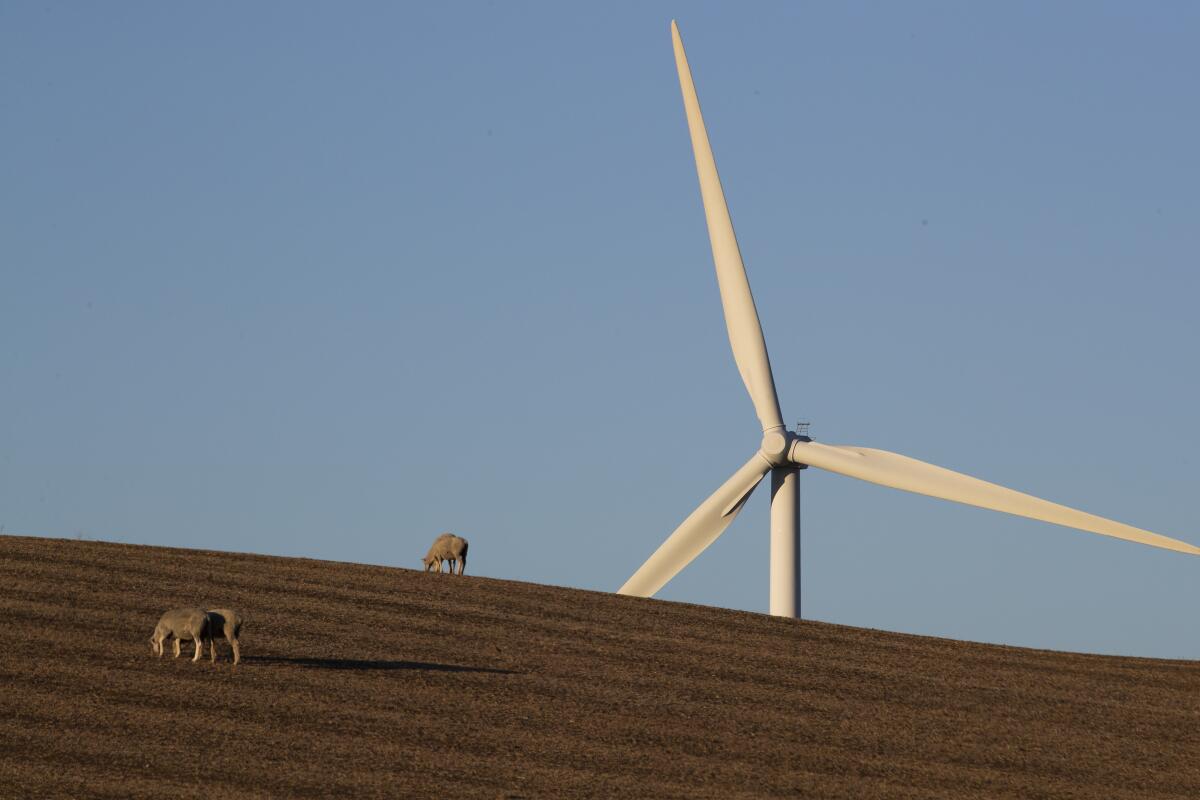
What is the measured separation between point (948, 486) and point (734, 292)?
21.3 ft

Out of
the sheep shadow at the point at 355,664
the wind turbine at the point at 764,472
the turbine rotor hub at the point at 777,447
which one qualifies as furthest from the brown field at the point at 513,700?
the turbine rotor hub at the point at 777,447

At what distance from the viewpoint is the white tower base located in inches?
1346

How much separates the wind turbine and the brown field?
592 centimetres

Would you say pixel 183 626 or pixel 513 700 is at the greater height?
pixel 183 626

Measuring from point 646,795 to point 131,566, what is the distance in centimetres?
1253

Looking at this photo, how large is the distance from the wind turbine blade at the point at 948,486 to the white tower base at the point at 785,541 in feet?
1.98

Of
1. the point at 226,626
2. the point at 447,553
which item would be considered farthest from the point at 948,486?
the point at 226,626

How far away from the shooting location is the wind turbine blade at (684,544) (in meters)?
34.5

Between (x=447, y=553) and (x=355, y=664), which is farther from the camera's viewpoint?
(x=447, y=553)

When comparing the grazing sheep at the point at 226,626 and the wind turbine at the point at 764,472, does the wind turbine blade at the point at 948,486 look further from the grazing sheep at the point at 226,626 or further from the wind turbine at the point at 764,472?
the grazing sheep at the point at 226,626

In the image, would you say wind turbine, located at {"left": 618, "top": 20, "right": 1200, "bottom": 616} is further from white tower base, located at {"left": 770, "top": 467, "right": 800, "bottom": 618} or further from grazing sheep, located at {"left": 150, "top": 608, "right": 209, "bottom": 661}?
grazing sheep, located at {"left": 150, "top": 608, "right": 209, "bottom": 661}

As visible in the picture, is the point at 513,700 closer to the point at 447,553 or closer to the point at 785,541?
the point at 447,553

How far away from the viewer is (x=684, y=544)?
34.6 metres

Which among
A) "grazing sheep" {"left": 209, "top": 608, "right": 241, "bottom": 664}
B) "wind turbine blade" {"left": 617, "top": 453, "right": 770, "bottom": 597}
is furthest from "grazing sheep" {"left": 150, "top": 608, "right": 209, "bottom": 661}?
"wind turbine blade" {"left": 617, "top": 453, "right": 770, "bottom": 597}
